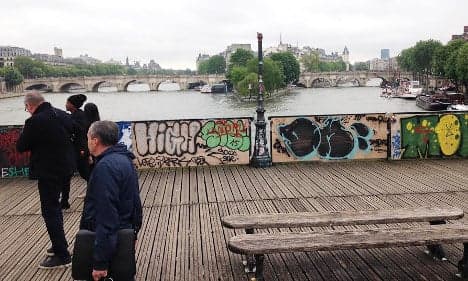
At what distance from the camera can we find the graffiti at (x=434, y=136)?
12.1 meters

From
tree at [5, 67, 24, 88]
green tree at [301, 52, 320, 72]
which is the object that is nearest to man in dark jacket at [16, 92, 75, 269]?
tree at [5, 67, 24, 88]

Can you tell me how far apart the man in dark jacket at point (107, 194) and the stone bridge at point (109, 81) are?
400 ft

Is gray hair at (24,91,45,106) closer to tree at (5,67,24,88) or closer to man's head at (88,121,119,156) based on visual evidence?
man's head at (88,121,119,156)

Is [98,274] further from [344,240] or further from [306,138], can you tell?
[306,138]

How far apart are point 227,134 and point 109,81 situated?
385ft

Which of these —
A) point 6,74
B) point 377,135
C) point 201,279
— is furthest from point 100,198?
point 6,74

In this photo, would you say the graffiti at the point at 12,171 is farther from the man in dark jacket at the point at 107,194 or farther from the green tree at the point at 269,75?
the green tree at the point at 269,75

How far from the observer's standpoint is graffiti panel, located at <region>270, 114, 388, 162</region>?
12016mm

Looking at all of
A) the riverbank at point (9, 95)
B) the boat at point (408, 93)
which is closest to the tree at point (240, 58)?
the boat at point (408, 93)

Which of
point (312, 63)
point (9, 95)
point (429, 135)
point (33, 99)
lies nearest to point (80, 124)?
point (33, 99)

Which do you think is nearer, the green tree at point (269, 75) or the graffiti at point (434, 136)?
the graffiti at point (434, 136)

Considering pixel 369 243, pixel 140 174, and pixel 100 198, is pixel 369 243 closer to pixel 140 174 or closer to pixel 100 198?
pixel 100 198

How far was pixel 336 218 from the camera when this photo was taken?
5590 millimetres

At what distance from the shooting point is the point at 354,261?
5.75m
